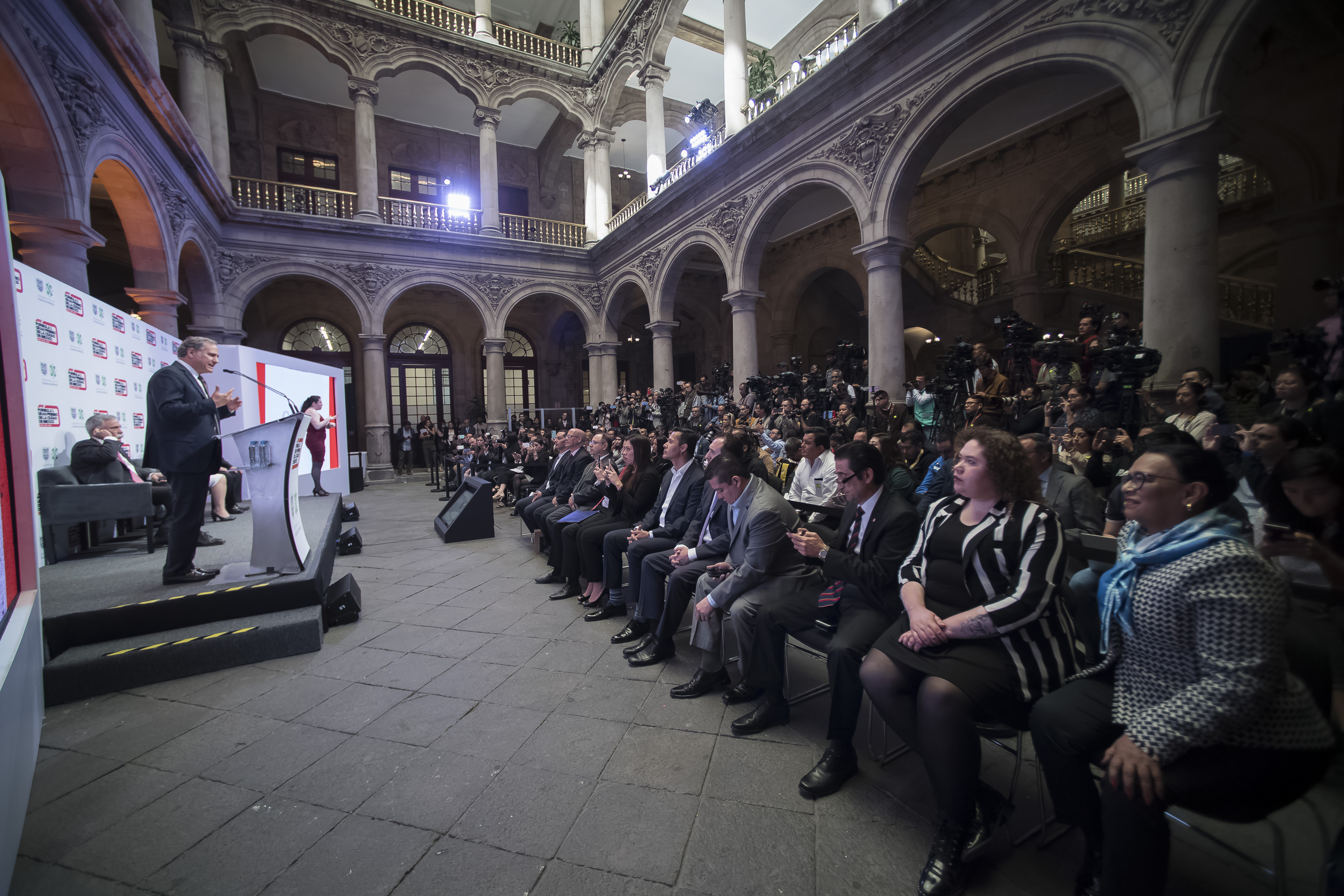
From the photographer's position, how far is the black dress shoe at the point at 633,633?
11.8 feet

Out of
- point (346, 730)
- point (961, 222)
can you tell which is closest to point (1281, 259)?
point (961, 222)

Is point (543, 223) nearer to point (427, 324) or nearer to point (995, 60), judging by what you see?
point (427, 324)

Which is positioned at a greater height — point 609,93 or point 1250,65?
point 609,93

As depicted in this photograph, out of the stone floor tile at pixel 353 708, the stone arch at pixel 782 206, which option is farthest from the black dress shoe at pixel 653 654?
the stone arch at pixel 782 206

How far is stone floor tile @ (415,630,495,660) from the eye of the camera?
3.44 meters

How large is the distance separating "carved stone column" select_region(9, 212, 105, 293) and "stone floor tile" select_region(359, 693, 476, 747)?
20.2 feet

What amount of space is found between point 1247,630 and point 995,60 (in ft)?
24.7

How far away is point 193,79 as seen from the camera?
11.5 meters

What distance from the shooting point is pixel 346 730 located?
2.58 meters

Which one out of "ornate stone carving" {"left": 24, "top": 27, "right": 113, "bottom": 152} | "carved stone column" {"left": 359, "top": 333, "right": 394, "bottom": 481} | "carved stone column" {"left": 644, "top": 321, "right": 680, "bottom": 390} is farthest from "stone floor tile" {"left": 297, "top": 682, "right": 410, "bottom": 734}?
"carved stone column" {"left": 359, "top": 333, "right": 394, "bottom": 481}

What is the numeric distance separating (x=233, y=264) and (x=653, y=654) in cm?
1436

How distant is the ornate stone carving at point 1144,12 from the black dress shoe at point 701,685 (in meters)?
6.72

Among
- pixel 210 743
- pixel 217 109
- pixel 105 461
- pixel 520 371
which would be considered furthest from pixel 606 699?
pixel 520 371

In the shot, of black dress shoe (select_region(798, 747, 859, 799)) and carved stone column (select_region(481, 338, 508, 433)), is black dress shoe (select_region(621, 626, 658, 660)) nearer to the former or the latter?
black dress shoe (select_region(798, 747, 859, 799))
